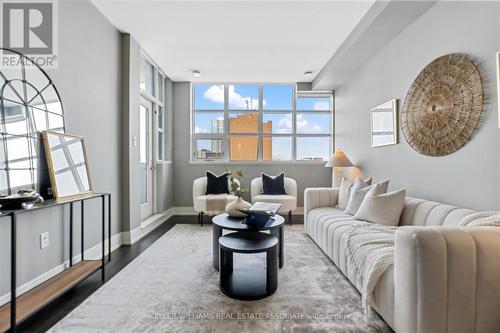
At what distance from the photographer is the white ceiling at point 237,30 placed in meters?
2.66

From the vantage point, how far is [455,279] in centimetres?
126

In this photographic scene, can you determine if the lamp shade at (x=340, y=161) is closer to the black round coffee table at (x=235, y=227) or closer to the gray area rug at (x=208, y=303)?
the gray area rug at (x=208, y=303)

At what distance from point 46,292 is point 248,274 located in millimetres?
1495

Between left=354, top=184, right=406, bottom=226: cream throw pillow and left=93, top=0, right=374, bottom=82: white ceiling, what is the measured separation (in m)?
1.92

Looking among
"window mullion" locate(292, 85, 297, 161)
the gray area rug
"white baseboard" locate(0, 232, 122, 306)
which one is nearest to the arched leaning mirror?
"white baseboard" locate(0, 232, 122, 306)

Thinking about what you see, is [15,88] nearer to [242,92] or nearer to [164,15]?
[164,15]

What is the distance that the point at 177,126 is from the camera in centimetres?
528

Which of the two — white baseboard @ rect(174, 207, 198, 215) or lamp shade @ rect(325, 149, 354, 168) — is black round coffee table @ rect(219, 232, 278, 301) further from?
white baseboard @ rect(174, 207, 198, 215)

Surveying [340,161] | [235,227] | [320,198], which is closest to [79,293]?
[235,227]

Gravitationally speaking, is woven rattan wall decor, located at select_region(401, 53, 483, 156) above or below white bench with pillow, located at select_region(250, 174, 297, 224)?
above

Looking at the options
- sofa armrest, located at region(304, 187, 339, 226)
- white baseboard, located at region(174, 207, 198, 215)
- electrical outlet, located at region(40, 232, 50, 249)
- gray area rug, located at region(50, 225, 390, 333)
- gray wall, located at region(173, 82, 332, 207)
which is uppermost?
gray wall, located at region(173, 82, 332, 207)

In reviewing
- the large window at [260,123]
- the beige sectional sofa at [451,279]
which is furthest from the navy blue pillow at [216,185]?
the beige sectional sofa at [451,279]

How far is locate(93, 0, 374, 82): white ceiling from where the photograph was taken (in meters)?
2.66

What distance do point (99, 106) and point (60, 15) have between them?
2.87ft
